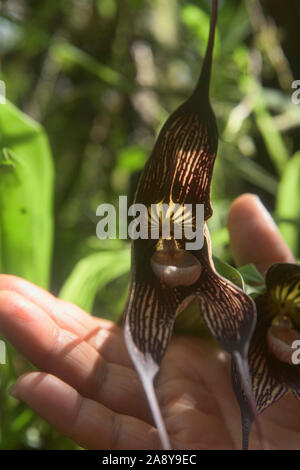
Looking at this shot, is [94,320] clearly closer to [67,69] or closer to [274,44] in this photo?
[274,44]

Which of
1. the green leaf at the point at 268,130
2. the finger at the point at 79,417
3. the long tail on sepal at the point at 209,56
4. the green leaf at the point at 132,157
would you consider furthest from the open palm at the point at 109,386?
the green leaf at the point at 268,130

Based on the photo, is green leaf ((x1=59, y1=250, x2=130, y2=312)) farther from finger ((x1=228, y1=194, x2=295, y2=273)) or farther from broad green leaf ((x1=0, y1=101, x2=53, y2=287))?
finger ((x1=228, y1=194, x2=295, y2=273))

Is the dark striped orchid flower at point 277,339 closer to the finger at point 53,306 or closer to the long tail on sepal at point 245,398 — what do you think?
the long tail on sepal at point 245,398

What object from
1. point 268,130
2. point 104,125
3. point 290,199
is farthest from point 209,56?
point 104,125

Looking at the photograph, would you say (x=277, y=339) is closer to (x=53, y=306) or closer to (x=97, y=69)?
(x=53, y=306)

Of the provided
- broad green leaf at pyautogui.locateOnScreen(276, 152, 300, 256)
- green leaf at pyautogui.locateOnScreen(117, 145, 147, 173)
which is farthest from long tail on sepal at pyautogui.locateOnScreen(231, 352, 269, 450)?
green leaf at pyautogui.locateOnScreen(117, 145, 147, 173)
